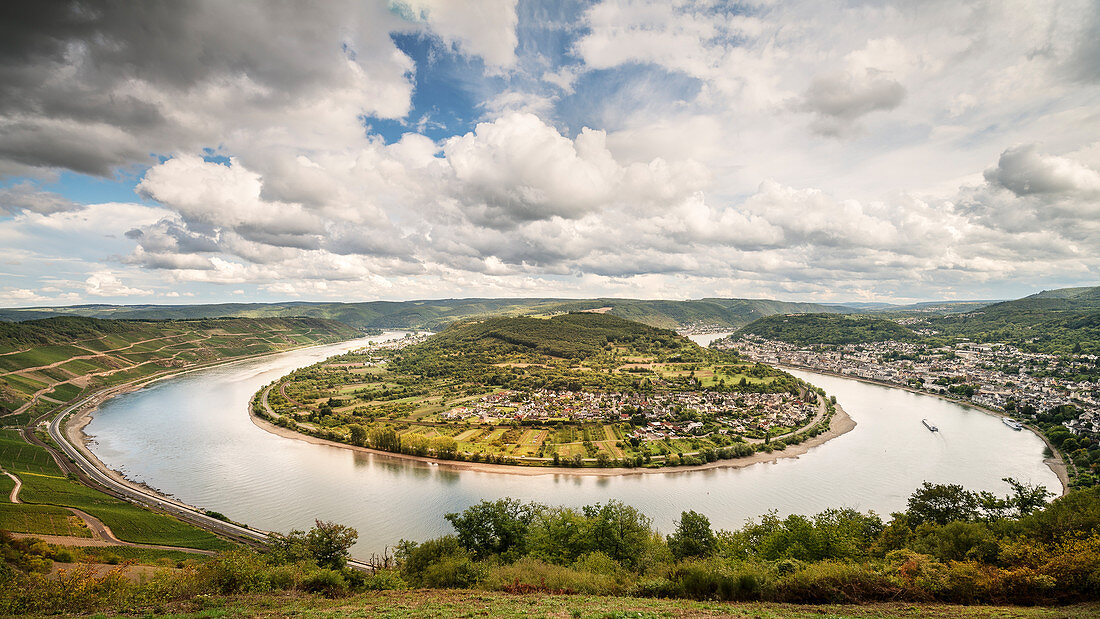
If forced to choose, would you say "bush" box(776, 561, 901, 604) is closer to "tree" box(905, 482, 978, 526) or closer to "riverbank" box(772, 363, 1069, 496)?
"tree" box(905, 482, 978, 526)

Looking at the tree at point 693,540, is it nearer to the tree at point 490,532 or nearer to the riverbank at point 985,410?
the tree at point 490,532

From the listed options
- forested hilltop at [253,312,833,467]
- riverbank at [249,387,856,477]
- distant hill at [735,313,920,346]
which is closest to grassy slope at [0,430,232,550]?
riverbank at [249,387,856,477]

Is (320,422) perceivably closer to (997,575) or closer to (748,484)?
(748,484)

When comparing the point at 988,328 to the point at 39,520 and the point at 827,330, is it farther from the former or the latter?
the point at 39,520

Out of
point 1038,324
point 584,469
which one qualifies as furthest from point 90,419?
point 1038,324

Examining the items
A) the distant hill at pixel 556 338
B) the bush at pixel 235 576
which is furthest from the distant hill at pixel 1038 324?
the bush at pixel 235 576

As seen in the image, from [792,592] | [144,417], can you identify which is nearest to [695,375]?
[792,592]
